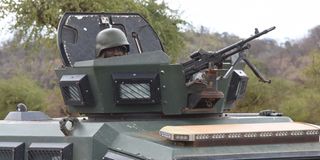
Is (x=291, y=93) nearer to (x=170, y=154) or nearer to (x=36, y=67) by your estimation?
(x=36, y=67)

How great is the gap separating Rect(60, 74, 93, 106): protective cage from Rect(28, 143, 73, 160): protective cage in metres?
0.68

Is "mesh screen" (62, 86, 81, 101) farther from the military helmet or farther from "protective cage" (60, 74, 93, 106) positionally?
the military helmet

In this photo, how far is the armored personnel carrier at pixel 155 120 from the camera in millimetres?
6164

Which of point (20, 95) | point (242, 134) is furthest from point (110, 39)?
point (20, 95)

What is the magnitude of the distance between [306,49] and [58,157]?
44.5m

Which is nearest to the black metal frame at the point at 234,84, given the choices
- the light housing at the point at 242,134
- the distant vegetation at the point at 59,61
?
the light housing at the point at 242,134

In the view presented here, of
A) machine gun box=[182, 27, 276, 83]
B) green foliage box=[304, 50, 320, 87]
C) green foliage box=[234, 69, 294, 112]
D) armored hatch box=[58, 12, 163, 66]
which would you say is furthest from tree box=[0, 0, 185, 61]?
machine gun box=[182, 27, 276, 83]

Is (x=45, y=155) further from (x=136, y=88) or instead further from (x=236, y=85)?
(x=236, y=85)

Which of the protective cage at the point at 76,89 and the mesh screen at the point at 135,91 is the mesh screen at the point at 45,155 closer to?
the protective cage at the point at 76,89

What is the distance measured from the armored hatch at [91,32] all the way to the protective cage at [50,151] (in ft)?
5.46

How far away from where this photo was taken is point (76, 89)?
7148mm

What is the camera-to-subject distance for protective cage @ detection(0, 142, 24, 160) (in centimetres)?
675

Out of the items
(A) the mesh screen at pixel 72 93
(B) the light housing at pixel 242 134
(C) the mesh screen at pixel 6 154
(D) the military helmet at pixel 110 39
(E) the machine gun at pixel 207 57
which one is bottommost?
(C) the mesh screen at pixel 6 154

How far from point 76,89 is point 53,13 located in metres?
14.3
